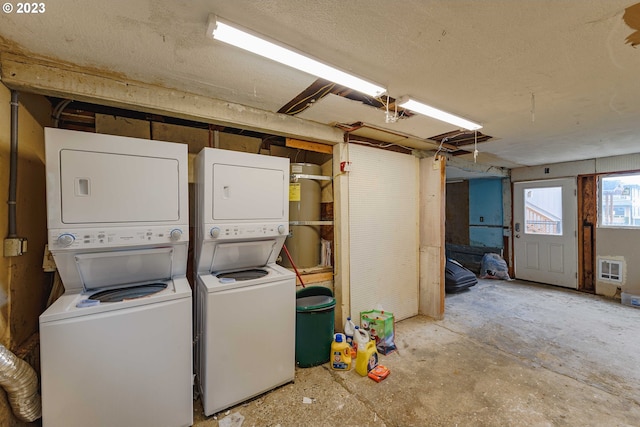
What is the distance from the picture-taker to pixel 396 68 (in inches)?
65.5

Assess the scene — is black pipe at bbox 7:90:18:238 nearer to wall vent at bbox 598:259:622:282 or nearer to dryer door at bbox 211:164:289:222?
dryer door at bbox 211:164:289:222

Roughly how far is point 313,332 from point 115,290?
60.2 inches

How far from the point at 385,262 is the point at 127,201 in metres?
2.62

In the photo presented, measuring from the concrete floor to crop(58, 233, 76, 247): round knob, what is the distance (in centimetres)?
137

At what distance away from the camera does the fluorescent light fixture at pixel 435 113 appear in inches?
83.0

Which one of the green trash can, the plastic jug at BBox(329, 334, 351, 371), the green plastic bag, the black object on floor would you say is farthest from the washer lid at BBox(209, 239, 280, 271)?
the black object on floor

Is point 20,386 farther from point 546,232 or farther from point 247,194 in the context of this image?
point 546,232

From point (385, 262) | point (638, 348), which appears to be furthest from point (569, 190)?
point (385, 262)

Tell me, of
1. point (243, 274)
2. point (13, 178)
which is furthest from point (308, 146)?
point (13, 178)

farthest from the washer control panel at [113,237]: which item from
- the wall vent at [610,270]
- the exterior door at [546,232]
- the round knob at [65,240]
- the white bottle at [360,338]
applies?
the wall vent at [610,270]

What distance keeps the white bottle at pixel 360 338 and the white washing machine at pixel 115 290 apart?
1343mm

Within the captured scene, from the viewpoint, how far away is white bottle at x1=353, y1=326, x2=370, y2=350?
2.33 m

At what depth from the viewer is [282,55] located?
58.1 inches

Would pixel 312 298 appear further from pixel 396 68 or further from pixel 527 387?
pixel 396 68
